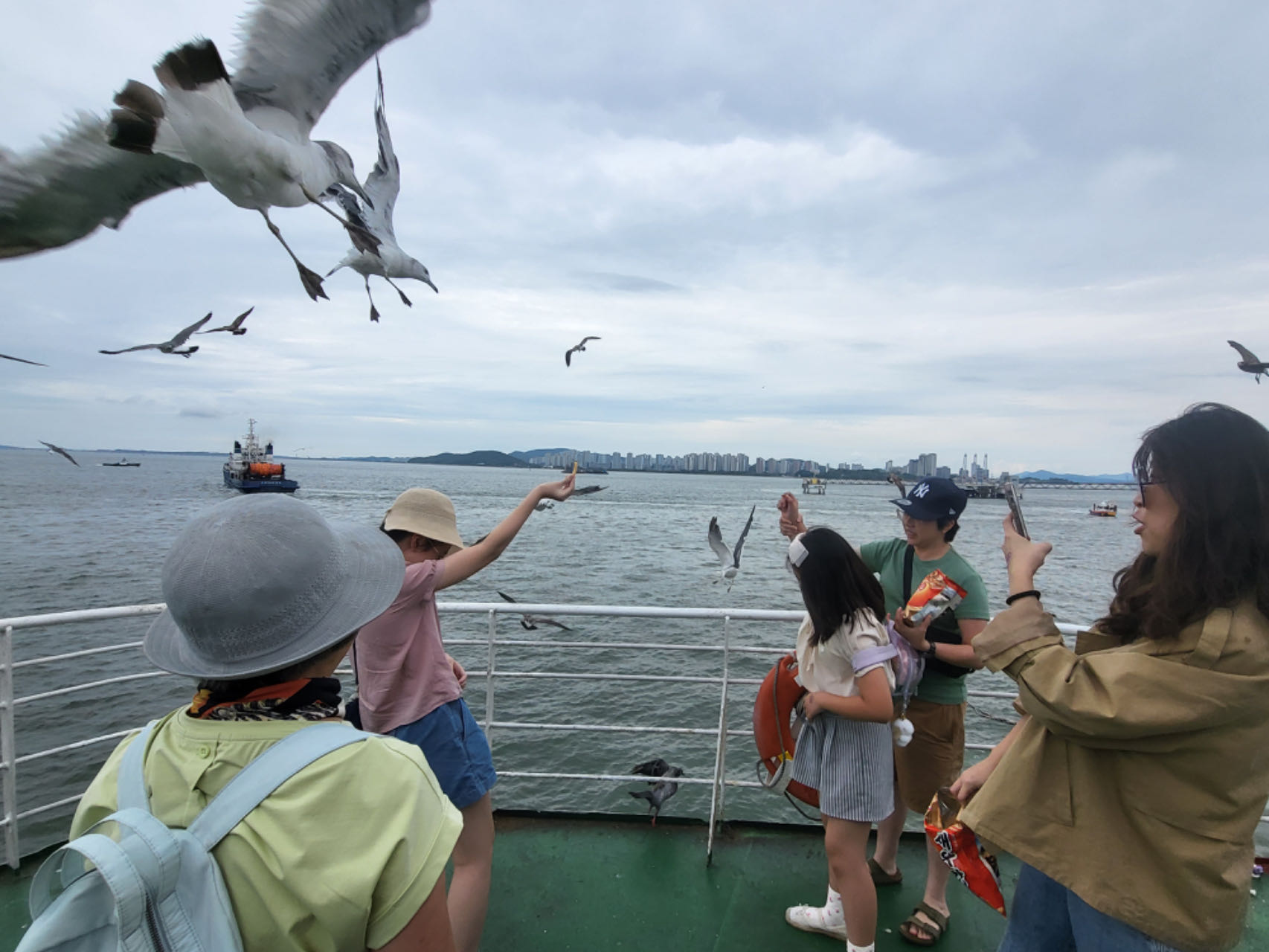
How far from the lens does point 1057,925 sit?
4.98 ft

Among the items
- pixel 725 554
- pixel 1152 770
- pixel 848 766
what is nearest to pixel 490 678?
pixel 848 766

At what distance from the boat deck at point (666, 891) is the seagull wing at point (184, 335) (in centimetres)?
212

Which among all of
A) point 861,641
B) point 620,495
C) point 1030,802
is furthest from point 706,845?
point 620,495

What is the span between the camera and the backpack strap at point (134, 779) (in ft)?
2.93

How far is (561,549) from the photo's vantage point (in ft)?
82.2

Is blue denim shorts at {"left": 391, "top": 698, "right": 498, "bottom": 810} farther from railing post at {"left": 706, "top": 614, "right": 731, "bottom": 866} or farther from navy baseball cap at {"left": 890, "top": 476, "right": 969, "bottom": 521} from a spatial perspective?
navy baseball cap at {"left": 890, "top": 476, "right": 969, "bottom": 521}

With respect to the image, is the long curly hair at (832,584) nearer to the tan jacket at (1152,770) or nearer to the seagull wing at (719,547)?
the tan jacket at (1152,770)

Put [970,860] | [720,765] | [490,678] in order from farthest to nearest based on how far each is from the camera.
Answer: [490,678] < [720,765] < [970,860]

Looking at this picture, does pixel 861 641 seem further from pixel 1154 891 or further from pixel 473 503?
pixel 473 503

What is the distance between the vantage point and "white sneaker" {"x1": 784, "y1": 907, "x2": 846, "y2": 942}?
2494 millimetres

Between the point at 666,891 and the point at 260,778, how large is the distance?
236 cm

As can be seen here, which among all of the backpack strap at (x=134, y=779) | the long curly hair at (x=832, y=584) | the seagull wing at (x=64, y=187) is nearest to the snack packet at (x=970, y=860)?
the long curly hair at (x=832, y=584)

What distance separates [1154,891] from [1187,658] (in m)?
0.44

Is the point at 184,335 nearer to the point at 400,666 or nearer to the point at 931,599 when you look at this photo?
the point at 400,666
